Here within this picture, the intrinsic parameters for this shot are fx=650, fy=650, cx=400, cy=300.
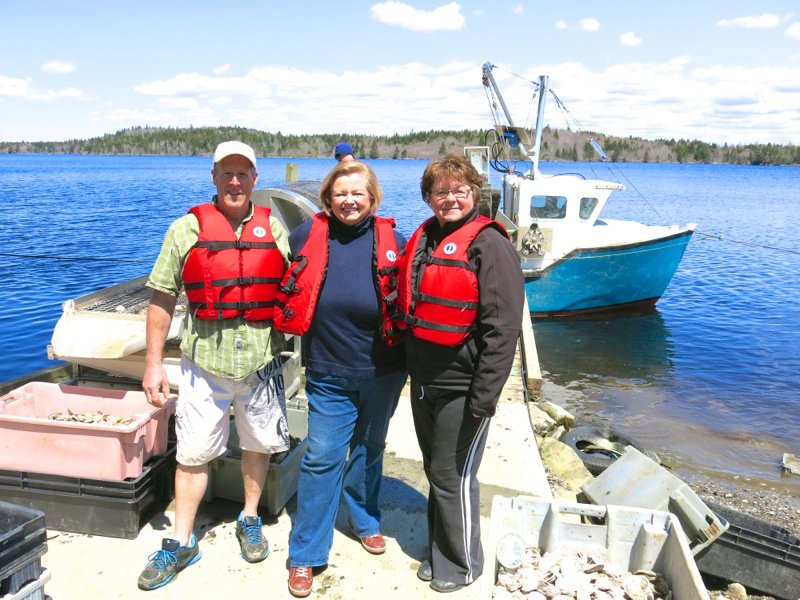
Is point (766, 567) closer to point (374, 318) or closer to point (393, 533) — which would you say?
point (393, 533)

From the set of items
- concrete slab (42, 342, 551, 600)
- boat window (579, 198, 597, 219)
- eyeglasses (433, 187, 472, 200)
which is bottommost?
concrete slab (42, 342, 551, 600)

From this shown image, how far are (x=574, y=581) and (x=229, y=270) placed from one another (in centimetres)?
183

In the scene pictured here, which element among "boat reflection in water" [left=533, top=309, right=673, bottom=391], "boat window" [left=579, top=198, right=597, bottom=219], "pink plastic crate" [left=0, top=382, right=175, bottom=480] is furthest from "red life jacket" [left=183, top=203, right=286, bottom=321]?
"boat window" [left=579, top=198, right=597, bottom=219]

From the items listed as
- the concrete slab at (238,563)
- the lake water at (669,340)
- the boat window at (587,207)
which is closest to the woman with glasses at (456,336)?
the concrete slab at (238,563)

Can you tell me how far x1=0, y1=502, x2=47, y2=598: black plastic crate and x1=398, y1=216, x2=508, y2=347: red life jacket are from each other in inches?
59.8

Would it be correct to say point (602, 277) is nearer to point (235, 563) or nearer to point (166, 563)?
point (235, 563)

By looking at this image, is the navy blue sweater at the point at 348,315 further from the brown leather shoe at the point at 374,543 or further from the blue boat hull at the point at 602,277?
the blue boat hull at the point at 602,277

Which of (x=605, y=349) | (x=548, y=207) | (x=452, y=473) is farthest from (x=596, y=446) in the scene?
(x=548, y=207)

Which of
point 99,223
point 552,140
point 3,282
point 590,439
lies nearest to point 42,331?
point 3,282

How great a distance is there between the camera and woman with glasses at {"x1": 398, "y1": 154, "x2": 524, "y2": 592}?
2.49 m

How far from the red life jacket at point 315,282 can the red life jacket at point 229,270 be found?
10 cm

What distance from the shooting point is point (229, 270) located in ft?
9.05

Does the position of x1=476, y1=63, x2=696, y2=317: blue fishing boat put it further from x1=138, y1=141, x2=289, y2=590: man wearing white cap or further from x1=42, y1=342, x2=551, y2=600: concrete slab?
x1=138, y1=141, x2=289, y2=590: man wearing white cap

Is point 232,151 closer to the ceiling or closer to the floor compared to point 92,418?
closer to the ceiling
